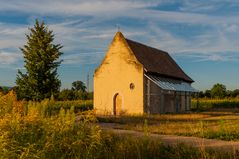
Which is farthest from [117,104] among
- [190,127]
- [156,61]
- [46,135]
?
[46,135]

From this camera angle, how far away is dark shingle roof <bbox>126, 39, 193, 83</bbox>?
38.7m

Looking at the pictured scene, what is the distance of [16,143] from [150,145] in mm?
4980

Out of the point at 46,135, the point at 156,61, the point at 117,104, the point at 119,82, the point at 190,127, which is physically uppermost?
the point at 156,61

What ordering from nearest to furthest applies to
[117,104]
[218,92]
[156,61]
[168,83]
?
1. [117,104]
2. [168,83]
3. [156,61]
4. [218,92]

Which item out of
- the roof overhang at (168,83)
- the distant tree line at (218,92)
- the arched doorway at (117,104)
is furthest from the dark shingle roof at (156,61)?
the distant tree line at (218,92)

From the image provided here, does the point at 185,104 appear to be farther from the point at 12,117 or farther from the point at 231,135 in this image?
the point at 12,117

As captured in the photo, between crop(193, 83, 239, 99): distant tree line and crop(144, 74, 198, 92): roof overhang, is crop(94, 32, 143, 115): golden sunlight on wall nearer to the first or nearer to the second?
crop(144, 74, 198, 92): roof overhang

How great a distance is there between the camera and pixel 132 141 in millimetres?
11742

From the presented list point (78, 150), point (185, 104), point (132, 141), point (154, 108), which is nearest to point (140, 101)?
point (154, 108)

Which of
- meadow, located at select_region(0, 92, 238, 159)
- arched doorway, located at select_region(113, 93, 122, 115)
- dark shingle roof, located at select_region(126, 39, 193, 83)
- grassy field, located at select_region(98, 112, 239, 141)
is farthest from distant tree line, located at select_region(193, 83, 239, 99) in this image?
meadow, located at select_region(0, 92, 238, 159)

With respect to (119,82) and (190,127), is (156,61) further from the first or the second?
(190,127)

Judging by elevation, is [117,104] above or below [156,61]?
below

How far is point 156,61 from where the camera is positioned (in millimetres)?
42562

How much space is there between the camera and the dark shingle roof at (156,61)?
38.7 m
